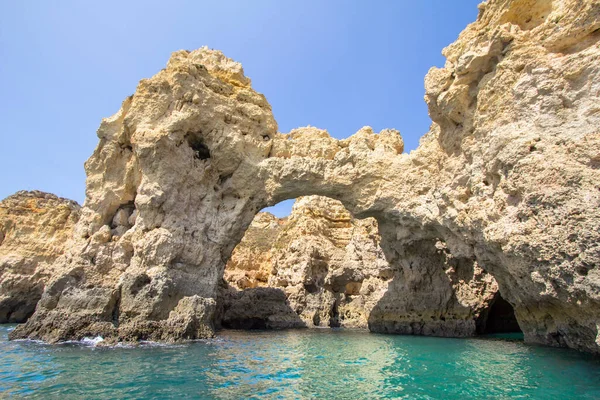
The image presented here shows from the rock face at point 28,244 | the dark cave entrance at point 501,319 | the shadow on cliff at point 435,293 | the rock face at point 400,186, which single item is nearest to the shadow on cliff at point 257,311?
the rock face at point 400,186

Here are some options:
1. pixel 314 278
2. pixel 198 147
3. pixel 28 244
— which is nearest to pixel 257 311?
pixel 314 278

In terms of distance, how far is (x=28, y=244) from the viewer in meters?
29.2

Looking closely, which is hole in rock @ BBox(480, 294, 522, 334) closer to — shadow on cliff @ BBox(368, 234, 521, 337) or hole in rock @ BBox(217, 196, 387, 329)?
shadow on cliff @ BBox(368, 234, 521, 337)

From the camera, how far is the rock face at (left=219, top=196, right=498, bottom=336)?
18812 millimetres

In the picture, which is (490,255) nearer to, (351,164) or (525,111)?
(525,111)

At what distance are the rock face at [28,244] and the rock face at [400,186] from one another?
14.6m

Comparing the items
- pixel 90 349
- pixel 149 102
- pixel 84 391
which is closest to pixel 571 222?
pixel 84 391

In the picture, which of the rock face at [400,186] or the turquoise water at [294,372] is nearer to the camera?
the turquoise water at [294,372]

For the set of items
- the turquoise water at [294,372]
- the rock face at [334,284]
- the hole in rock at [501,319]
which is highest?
the rock face at [334,284]

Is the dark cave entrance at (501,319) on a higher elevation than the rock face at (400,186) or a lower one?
lower

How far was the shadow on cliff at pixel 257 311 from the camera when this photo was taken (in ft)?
81.6

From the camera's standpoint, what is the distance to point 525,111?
10703mm

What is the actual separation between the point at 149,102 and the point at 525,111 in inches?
586

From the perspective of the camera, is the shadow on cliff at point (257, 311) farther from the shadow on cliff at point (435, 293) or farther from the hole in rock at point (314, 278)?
the shadow on cliff at point (435, 293)
